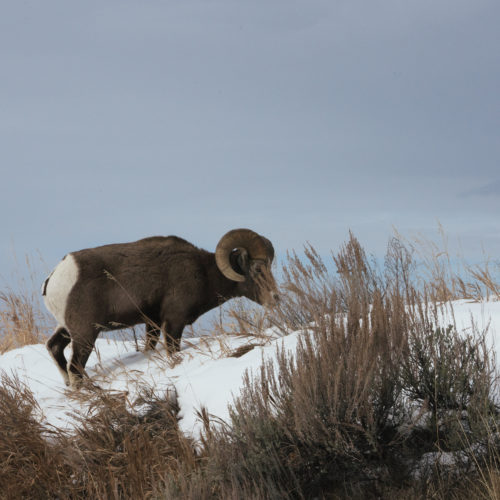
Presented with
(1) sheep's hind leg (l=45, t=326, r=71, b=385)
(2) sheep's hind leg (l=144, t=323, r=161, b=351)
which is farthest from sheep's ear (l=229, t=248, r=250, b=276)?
(1) sheep's hind leg (l=45, t=326, r=71, b=385)

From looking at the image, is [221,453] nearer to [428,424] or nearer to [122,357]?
[428,424]

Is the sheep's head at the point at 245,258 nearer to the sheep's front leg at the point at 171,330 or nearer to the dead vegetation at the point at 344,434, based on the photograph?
the sheep's front leg at the point at 171,330

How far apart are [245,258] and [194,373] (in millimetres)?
2508

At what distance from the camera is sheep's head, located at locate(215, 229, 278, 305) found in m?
7.82

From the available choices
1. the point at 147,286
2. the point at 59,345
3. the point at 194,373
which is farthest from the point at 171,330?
the point at 194,373

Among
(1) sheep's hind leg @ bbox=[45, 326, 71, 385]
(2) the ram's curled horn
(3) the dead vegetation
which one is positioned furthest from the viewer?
(2) the ram's curled horn

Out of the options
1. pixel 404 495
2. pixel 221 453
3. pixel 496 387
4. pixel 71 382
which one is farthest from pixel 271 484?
pixel 71 382

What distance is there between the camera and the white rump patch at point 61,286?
7.15 meters

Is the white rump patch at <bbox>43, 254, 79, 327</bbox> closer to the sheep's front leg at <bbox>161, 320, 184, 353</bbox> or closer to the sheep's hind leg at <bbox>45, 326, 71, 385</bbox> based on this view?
the sheep's hind leg at <bbox>45, 326, 71, 385</bbox>

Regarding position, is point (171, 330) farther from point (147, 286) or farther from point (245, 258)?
point (245, 258)

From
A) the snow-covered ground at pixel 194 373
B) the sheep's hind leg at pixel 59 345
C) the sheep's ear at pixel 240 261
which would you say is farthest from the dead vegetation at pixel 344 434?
the sheep's ear at pixel 240 261

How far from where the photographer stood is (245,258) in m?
8.10

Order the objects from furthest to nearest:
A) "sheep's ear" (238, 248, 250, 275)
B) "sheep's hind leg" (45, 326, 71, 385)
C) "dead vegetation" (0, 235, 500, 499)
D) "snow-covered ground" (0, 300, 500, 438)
Answer: "sheep's ear" (238, 248, 250, 275)
"sheep's hind leg" (45, 326, 71, 385)
"snow-covered ground" (0, 300, 500, 438)
"dead vegetation" (0, 235, 500, 499)

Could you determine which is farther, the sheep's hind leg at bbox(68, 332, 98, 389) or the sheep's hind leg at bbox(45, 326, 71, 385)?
the sheep's hind leg at bbox(45, 326, 71, 385)
